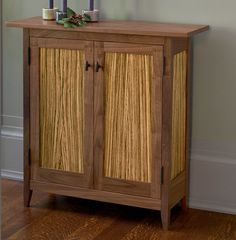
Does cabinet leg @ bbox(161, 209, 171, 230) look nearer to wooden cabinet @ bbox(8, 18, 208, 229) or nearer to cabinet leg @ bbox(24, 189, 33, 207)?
wooden cabinet @ bbox(8, 18, 208, 229)

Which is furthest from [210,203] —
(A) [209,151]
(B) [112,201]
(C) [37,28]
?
(C) [37,28]

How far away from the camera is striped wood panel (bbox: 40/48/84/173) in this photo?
326 cm

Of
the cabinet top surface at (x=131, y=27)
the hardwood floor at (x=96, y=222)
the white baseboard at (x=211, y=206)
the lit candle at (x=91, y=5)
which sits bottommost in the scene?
the hardwood floor at (x=96, y=222)

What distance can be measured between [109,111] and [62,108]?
0.83ft

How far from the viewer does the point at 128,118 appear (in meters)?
3.18

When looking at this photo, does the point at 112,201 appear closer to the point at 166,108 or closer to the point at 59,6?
the point at 166,108

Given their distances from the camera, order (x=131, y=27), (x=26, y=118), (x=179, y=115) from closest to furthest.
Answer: (x=131, y=27) < (x=179, y=115) < (x=26, y=118)

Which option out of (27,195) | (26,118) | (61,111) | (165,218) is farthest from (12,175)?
(165,218)

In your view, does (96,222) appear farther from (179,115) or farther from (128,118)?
(179,115)

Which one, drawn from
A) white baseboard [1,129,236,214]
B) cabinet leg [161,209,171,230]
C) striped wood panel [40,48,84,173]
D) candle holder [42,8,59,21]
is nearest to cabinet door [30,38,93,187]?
striped wood panel [40,48,84,173]

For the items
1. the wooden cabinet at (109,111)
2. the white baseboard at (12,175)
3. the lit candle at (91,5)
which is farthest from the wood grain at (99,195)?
the lit candle at (91,5)

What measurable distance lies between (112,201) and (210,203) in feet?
1.72

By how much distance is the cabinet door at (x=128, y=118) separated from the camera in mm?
3102

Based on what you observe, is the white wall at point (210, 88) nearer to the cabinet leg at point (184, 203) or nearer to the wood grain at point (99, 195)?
the cabinet leg at point (184, 203)
